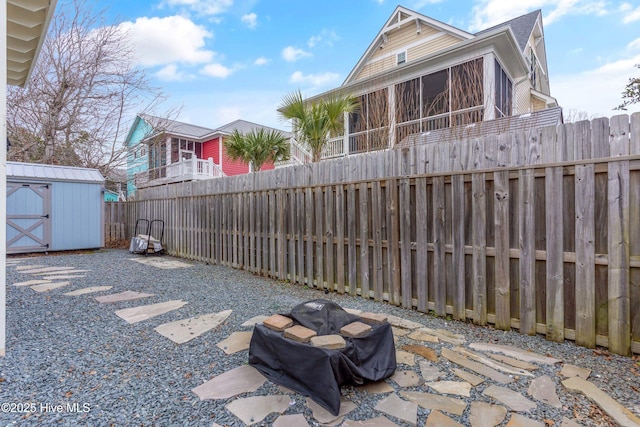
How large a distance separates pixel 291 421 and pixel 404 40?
472 inches

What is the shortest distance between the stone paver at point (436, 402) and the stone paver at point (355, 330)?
396 mm

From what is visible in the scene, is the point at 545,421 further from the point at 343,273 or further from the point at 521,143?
the point at 343,273

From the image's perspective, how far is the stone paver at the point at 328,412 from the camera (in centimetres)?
161

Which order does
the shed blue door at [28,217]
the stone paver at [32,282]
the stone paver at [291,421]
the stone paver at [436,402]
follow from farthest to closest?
the shed blue door at [28,217]
the stone paver at [32,282]
the stone paver at [436,402]
the stone paver at [291,421]

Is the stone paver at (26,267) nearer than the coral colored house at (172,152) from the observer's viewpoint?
Yes

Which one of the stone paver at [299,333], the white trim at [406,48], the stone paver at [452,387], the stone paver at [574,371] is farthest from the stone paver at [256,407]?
the white trim at [406,48]

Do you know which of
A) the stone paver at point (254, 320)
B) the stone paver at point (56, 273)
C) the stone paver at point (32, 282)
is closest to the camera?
the stone paver at point (254, 320)

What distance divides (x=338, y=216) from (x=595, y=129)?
266 cm

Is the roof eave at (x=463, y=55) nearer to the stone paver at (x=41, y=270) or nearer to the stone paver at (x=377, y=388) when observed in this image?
the stone paver at (x=41, y=270)

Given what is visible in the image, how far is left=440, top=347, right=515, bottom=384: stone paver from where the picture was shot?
2.04 metres

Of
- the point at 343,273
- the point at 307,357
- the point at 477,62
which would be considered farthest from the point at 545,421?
the point at 477,62

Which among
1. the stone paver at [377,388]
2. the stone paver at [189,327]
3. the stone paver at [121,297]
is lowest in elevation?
the stone paver at [377,388]

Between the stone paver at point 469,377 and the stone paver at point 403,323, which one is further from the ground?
the stone paver at point 469,377

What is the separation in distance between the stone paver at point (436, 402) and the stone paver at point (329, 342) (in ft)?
1.52
